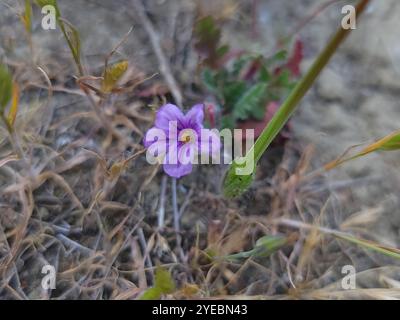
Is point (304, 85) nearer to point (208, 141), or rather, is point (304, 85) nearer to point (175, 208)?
point (208, 141)

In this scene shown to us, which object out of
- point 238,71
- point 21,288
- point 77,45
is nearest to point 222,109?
point 238,71

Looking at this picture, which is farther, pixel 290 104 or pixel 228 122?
pixel 228 122

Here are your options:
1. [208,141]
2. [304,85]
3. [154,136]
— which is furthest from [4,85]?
[304,85]

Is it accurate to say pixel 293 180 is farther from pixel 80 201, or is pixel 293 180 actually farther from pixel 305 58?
pixel 80 201

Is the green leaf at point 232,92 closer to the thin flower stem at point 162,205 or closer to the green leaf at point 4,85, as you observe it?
the thin flower stem at point 162,205

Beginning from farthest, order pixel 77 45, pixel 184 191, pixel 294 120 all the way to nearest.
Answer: pixel 294 120 < pixel 184 191 < pixel 77 45

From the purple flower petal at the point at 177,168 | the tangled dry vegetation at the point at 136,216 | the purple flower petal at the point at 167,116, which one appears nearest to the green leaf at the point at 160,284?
the tangled dry vegetation at the point at 136,216
